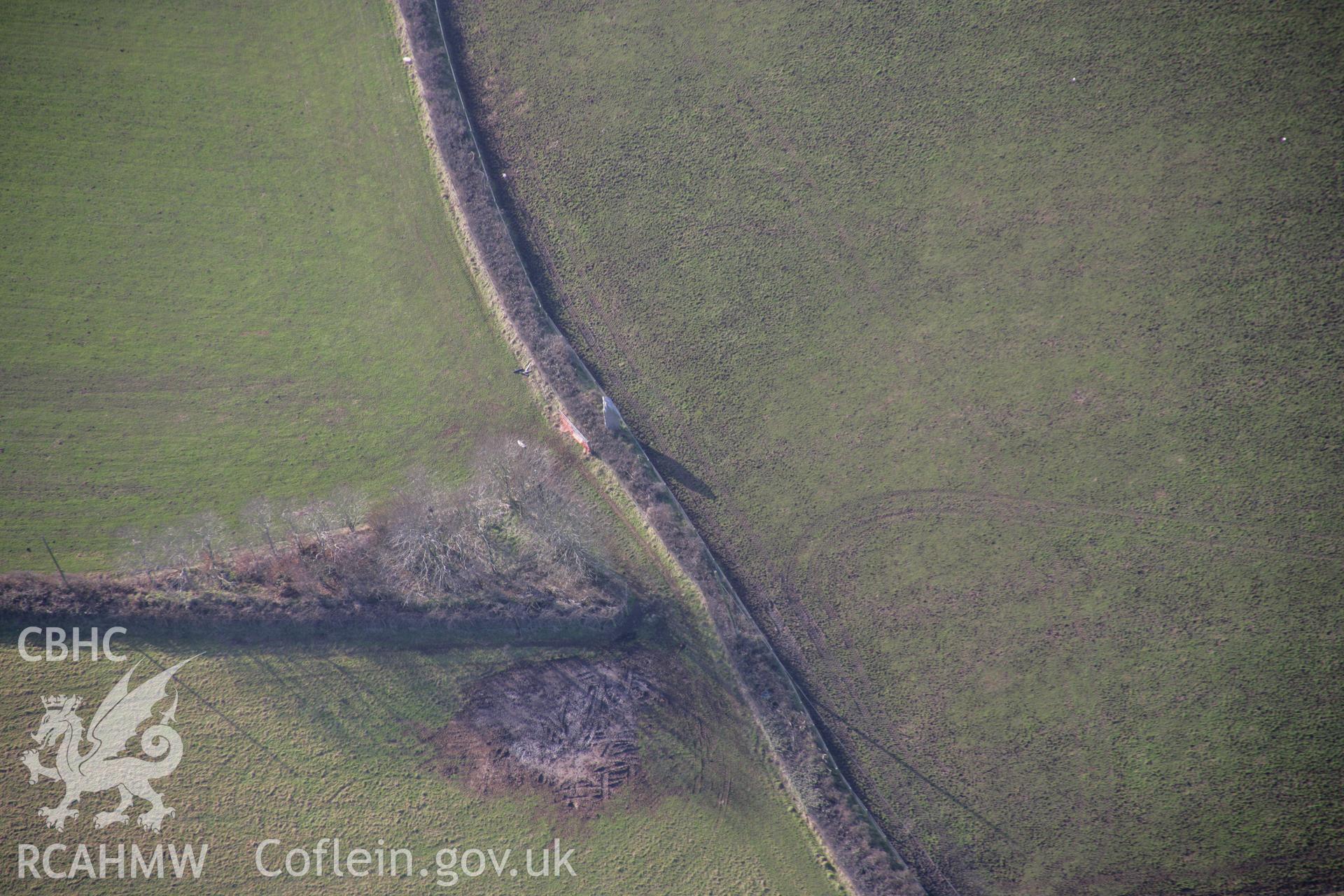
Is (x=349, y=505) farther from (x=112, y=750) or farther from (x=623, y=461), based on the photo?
(x=112, y=750)

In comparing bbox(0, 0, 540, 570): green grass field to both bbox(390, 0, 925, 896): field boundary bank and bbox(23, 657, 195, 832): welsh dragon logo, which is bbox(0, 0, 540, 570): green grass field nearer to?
bbox(390, 0, 925, 896): field boundary bank

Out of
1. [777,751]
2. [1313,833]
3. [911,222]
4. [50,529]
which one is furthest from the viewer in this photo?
[911,222]

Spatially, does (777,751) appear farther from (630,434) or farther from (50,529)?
(50,529)

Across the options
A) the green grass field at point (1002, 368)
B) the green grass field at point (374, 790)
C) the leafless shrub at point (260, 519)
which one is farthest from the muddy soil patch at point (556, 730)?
the leafless shrub at point (260, 519)

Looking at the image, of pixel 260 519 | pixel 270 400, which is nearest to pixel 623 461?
pixel 260 519

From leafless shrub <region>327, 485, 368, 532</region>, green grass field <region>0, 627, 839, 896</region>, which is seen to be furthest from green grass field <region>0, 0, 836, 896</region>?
leafless shrub <region>327, 485, 368, 532</region>

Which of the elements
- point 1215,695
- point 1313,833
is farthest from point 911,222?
point 1313,833
